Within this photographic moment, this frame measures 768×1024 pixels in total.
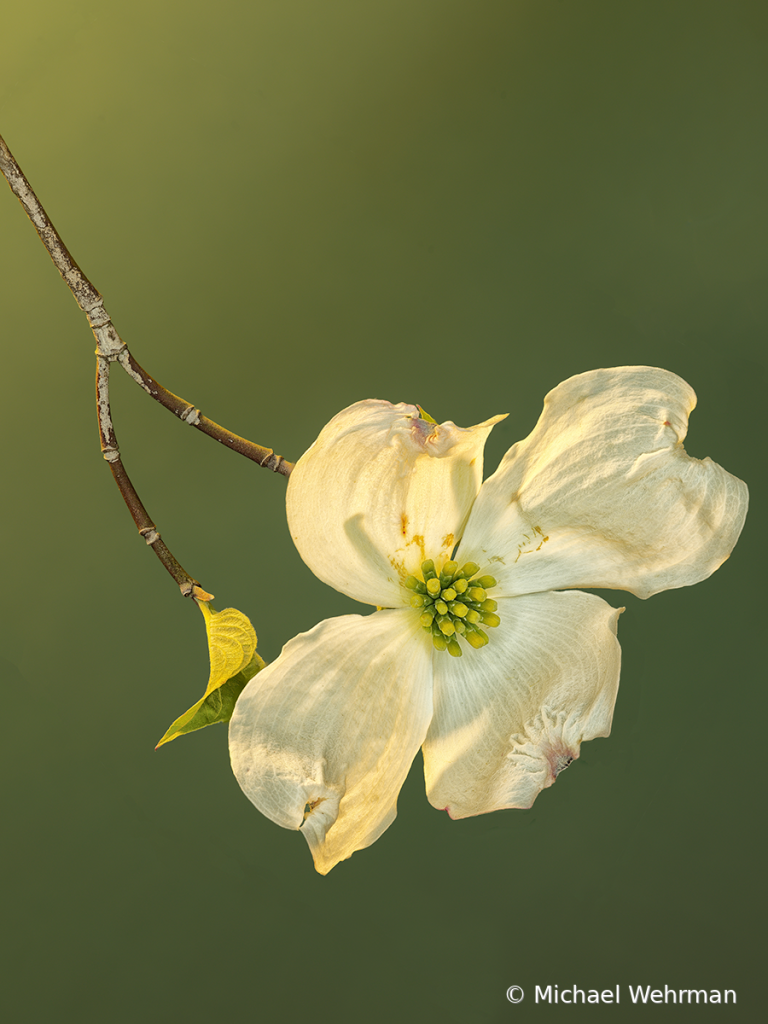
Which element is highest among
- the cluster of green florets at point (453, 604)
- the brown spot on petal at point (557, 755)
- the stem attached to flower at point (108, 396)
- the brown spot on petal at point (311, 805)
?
the stem attached to flower at point (108, 396)

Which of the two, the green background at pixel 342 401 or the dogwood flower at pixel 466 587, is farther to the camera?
the green background at pixel 342 401

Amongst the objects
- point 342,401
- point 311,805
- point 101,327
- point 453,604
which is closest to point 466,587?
point 453,604

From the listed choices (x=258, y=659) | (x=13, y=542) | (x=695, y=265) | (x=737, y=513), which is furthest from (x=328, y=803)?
(x=695, y=265)

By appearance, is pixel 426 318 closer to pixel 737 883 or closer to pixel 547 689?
pixel 547 689

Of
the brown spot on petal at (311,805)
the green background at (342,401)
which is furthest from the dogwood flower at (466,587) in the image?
the green background at (342,401)

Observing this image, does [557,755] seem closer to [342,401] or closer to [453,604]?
[453,604]

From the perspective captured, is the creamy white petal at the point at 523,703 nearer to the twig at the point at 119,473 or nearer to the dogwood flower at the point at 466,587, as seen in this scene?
the dogwood flower at the point at 466,587

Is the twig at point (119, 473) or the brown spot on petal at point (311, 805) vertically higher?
the twig at point (119, 473)
